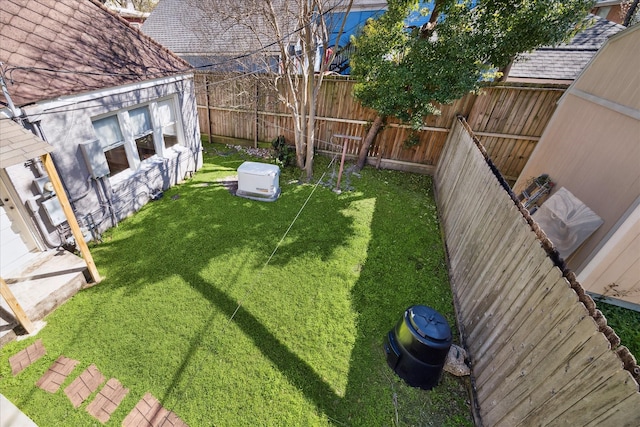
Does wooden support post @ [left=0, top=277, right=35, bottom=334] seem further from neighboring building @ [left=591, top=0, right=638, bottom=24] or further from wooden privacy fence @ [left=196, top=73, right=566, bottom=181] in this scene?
neighboring building @ [left=591, top=0, right=638, bottom=24]

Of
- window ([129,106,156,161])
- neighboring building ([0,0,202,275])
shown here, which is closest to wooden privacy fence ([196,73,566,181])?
neighboring building ([0,0,202,275])

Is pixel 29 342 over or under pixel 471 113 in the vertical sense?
under

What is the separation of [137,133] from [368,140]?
624 cm

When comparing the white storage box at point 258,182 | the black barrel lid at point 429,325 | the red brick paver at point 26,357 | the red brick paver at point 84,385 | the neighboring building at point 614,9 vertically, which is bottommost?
the red brick paver at point 26,357

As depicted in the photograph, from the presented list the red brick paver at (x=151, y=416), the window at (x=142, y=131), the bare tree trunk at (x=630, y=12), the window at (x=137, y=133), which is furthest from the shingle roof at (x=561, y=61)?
the red brick paver at (x=151, y=416)

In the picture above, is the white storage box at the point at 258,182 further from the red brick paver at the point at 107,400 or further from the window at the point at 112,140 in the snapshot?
the red brick paver at the point at 107,400

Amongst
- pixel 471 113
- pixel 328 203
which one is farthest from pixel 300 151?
pixel 471 113

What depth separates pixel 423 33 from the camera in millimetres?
6688

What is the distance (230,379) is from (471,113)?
8.38 metres

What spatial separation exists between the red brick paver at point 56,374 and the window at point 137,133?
4.03 metres

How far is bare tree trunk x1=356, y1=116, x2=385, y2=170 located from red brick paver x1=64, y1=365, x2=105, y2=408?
7775 mm

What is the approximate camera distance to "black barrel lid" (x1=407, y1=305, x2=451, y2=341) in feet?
10.5

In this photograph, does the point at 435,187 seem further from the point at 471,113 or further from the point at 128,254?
the point at 128,254

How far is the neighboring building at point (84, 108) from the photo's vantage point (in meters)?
4.33
